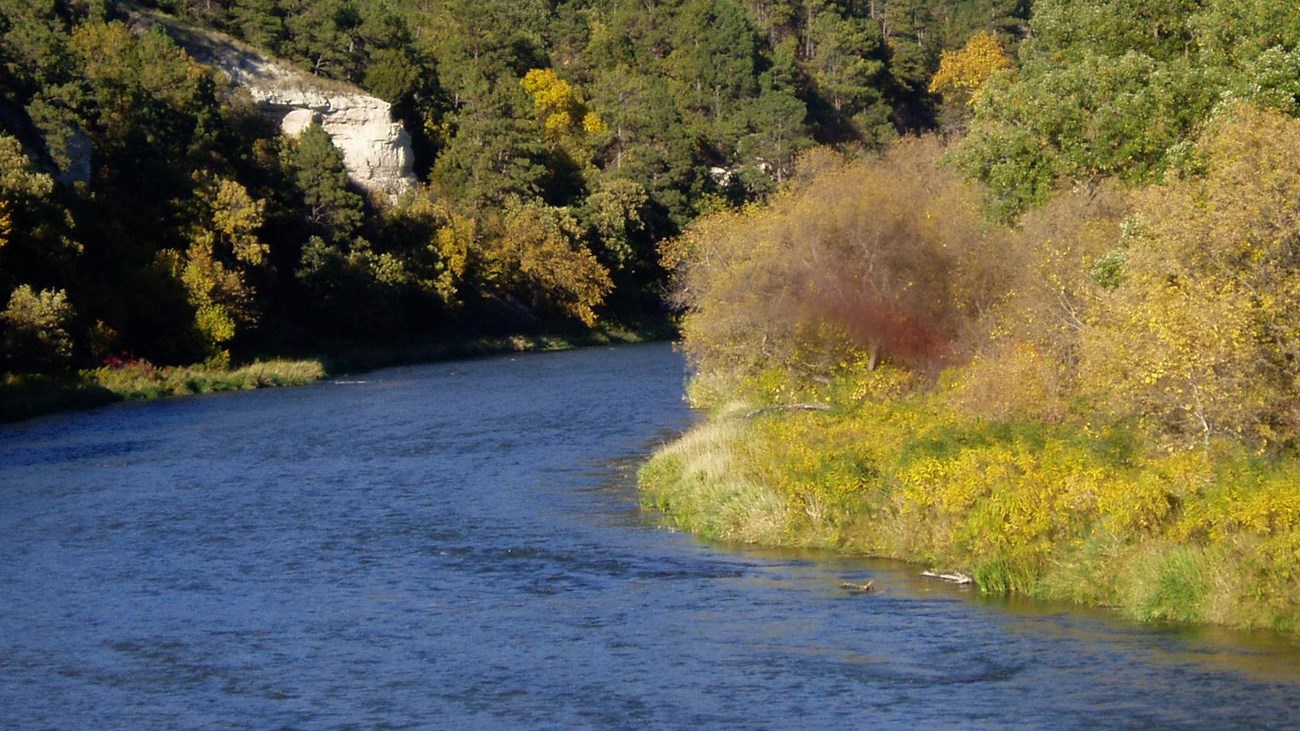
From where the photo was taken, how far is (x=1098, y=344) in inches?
781

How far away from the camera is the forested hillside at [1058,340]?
1864 centimetres

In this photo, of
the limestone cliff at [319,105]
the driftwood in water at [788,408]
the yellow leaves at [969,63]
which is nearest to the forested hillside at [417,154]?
the limestone cliff at [319,105]

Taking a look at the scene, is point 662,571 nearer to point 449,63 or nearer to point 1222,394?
point 1222,394

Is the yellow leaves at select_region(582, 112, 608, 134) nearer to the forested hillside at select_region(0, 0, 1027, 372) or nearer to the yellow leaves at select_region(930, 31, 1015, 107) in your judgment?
the forested hillside at select_region(0, 0, 1027, 372)

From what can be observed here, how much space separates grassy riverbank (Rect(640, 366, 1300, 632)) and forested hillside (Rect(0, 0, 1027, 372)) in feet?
115

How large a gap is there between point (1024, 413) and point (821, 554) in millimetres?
3706

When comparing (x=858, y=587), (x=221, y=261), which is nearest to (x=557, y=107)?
(x=221, y=261)

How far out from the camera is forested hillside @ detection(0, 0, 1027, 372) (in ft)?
204

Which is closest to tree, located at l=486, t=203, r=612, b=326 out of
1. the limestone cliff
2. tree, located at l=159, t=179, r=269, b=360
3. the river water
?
the limestone cliff

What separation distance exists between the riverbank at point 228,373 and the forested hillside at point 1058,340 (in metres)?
23.7

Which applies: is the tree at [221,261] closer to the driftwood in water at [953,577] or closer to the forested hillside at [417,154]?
the forested hillside at [417,154]

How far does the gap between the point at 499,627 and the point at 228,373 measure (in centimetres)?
4295

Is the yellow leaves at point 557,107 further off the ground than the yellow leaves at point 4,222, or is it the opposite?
the yellow leaves at point 557,107

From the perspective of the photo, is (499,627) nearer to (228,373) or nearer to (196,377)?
(196,377)
